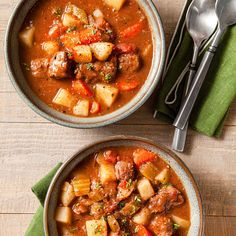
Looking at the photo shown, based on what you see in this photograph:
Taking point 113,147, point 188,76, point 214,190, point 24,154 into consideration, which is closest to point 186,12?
point 188,76

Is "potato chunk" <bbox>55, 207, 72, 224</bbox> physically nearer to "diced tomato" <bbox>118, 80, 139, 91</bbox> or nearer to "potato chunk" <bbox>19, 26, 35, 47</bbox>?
"diced tomato" <bbox>118, 80, 139, 91</bbox>

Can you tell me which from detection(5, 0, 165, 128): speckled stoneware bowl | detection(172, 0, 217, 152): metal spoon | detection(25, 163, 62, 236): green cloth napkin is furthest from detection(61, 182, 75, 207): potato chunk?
detection(172, 0, 217, 152): metal spoon

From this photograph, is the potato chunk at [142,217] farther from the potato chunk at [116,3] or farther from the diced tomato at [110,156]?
the potato chunk at [116,3]

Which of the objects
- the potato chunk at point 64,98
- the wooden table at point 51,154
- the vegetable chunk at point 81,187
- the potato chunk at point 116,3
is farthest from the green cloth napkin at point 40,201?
the potato chunk at point 116,3

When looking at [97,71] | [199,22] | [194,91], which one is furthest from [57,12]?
[194,91]

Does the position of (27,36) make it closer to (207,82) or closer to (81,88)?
(81,88)
